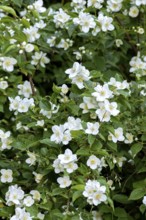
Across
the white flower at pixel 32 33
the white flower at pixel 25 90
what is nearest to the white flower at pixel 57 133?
the white flower at pixel 25 90

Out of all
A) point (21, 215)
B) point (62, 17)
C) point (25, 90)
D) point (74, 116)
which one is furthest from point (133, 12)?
point (21, 215)

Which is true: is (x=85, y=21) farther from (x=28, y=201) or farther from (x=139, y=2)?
(x=28, y=201)

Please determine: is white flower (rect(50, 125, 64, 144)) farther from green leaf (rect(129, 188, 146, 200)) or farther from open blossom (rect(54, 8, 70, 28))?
open blossom (rect(54, 8, 70, 28))

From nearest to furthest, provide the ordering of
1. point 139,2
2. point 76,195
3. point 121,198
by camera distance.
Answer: point 76,195 → point 121,198 → point 139,2

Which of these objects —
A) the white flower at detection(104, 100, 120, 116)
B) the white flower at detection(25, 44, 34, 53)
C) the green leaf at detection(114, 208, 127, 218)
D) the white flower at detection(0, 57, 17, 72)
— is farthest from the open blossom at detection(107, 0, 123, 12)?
the green leaf at detection(114, 208, 127, 218)

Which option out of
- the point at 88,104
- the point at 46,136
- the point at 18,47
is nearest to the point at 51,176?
the point at 46,136

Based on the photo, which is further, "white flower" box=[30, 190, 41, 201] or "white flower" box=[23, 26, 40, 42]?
"white flower" box=[23, 26, 40, 42]

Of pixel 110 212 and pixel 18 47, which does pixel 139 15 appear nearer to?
pixel 18 47
